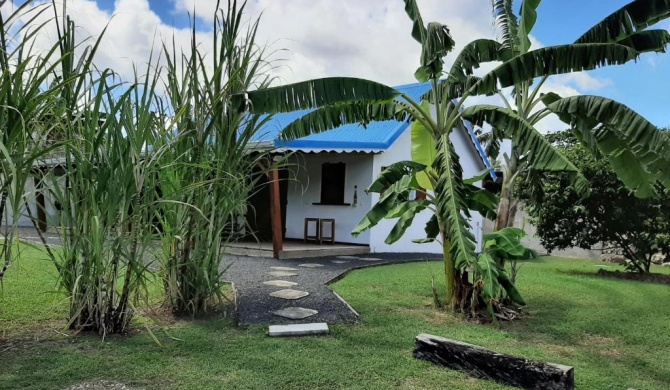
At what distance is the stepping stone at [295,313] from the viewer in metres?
5.23

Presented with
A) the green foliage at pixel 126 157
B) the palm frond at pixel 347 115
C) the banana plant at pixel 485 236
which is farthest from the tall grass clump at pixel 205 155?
the banana plant at pixel 485 236

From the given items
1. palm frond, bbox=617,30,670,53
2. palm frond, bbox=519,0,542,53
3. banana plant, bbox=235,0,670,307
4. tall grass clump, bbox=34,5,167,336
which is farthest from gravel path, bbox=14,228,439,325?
palm frond, bbox=617,30,670,53

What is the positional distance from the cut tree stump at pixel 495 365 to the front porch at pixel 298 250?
21.9 ft

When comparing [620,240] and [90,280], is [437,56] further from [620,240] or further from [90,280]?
[620,240]

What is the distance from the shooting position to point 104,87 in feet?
12.7

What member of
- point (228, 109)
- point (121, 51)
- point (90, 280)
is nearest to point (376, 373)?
point (90, 280)

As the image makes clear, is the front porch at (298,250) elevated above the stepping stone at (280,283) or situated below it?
above

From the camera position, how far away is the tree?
10.1 m

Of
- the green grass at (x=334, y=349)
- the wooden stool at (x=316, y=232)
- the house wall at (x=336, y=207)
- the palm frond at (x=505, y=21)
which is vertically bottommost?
the green grass at (x=334, y=349)

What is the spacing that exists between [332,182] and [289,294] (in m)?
7.32

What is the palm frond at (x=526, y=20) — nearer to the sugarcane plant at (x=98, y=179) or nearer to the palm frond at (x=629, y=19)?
the palm frond at (x=629, y=19)

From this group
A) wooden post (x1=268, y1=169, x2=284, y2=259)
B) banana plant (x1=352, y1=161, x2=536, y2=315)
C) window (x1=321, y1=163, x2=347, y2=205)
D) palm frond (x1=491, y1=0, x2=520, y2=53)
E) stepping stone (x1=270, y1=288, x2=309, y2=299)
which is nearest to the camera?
banana plant (x1=352, y1=161, x2=536, y2=315)

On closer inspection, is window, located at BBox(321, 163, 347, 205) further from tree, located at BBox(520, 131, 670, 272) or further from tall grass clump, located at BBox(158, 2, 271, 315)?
tall grass clump, located at BBox(158, 2, 271, 315)

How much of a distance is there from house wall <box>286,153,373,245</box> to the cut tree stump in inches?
333
